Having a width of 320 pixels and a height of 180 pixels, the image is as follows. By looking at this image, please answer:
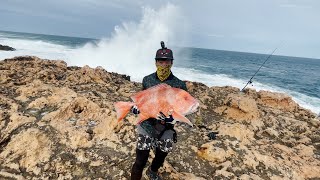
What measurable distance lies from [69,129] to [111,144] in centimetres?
74

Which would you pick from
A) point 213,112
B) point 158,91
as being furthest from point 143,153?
point 213,112

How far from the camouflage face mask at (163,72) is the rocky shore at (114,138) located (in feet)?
2.18

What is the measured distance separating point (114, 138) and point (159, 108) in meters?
1.91

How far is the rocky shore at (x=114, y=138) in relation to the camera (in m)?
4.38

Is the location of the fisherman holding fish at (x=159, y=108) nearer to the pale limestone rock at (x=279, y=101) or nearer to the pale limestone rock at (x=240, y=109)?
the pale limestone rock at (x=240, y=109)

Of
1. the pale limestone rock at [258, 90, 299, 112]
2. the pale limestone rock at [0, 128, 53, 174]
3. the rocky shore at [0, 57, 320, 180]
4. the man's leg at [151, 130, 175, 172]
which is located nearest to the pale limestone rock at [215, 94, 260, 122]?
the rocky shore at [0, 57, 320, 180]

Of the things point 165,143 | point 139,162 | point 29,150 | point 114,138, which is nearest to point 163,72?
point 165,143

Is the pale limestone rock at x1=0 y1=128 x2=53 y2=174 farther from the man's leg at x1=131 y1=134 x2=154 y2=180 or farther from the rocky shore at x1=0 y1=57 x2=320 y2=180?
the man's leg at x1=131 y1=134 x2=154 y2=180

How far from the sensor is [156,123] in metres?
3.59

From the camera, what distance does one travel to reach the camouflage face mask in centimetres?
362

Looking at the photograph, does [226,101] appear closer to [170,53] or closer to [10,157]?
[170,53]

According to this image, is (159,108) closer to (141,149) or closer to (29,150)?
(141,149)

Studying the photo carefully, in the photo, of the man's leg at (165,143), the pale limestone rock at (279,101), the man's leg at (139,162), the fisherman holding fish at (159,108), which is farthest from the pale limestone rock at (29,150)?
the pale limestone rock at (279,101)

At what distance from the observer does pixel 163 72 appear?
3.64m
